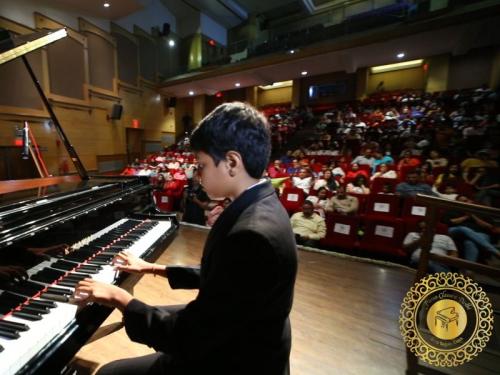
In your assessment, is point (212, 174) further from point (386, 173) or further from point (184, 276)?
point (386, 173)

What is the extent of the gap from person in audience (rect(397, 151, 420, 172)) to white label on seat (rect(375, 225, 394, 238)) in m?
2.75

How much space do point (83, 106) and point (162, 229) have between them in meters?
9.31

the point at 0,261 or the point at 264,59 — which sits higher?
the point at 264,59

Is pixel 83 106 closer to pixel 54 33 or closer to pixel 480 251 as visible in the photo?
pixel 54 33

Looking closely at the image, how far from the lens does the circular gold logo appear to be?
1523 mm

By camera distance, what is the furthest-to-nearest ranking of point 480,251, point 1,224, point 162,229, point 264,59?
point 264,59
point 480,251
point 162,229
point 1,224

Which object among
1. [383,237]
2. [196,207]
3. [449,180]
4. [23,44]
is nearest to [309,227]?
[383,237]

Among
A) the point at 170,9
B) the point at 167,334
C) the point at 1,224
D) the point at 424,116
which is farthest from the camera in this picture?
the point at 170,9

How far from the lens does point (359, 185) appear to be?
4938mm

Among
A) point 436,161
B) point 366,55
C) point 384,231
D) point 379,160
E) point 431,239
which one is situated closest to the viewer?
point 431,239

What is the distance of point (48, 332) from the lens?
0.90 meters

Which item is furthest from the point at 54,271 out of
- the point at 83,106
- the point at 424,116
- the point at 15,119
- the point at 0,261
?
the point at 424,116

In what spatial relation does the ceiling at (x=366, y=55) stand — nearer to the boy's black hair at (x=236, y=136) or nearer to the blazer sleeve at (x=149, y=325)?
the boy's black hair at (x=236, y=136)

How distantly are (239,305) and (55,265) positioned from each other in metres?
1.03
